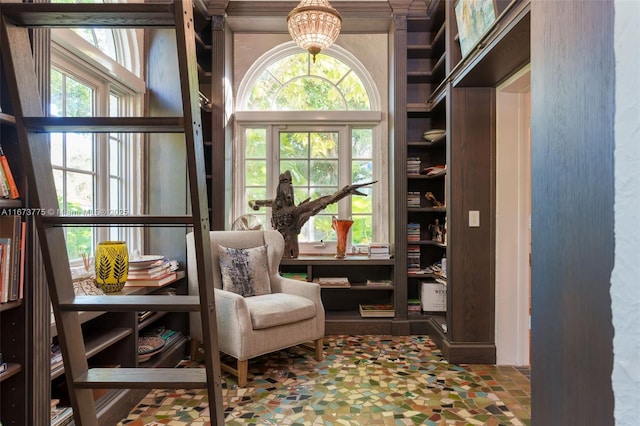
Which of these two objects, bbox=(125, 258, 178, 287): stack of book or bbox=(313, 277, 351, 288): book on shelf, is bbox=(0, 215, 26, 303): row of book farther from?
bbox=(313, 277, 351, 288): book on shelf

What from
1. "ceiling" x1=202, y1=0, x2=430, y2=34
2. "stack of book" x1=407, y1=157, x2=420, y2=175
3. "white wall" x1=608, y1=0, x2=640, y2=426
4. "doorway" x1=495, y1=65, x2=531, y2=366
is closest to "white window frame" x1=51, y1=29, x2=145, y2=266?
"ceiling" x1=202, y1=0, x2=430, y2=34

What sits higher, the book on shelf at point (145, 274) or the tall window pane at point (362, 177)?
the tall window pane at point (362, 177)

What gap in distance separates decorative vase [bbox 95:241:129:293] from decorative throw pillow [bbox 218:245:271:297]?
0.82 meters

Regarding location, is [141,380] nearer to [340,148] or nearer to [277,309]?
[277,309]

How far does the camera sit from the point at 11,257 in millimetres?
A: 1327

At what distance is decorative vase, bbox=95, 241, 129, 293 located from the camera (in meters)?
2.01

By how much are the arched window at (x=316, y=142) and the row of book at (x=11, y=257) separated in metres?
2.50

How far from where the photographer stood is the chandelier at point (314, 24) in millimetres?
2645

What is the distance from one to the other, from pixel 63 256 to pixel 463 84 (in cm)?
264

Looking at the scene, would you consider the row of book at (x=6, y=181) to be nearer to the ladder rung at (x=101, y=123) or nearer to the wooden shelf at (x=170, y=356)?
the ladder rung at (x=101, y=123)

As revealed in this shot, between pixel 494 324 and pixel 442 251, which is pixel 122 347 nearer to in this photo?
pixel 494 324

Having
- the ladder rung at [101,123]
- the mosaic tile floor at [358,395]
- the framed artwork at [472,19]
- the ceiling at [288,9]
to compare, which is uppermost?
the ceiling at [288,9]

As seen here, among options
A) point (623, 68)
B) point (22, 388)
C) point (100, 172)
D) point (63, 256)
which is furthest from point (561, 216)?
point (100, 172)

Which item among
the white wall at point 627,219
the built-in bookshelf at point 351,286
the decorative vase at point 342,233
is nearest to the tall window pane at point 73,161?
the built-in bookshelf at point 351,286
